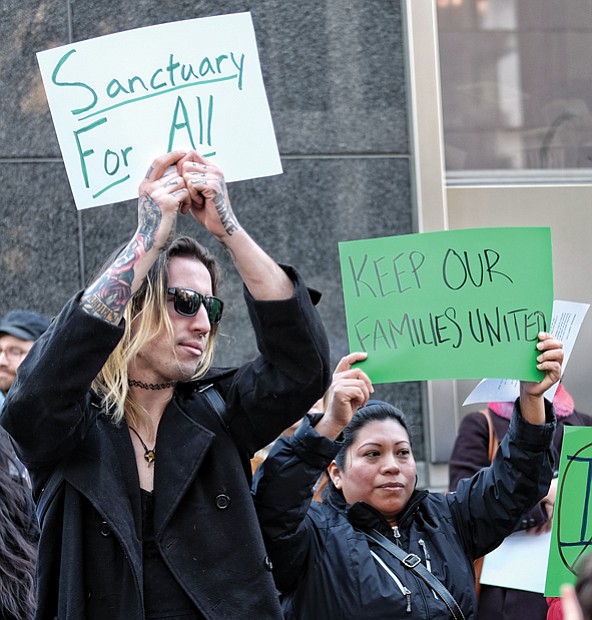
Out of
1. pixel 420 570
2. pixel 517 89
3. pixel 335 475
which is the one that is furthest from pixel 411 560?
pixel 517 89

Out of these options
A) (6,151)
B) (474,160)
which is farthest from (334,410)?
(474,160)

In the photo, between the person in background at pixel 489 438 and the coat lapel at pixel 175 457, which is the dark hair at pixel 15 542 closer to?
the coat lapel at pixel 175 457

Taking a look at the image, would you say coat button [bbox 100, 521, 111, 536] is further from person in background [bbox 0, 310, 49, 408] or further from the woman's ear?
person in background [bbox 0, 310, 49, 408]

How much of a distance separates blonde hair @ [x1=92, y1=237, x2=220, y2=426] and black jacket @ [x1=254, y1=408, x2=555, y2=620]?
0.59m

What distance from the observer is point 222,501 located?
2.59 m

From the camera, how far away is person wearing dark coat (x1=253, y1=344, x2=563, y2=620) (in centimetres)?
287

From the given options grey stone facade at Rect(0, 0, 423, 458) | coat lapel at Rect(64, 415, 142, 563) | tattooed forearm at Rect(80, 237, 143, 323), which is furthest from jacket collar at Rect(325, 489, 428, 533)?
A: grey stone facade at Rect(0, 0, 423, 458)

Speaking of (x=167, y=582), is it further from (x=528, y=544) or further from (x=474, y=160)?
(x=474, y=160)

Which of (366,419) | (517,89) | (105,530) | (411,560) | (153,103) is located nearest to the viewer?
(105,530)

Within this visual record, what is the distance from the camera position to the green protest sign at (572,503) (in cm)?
326

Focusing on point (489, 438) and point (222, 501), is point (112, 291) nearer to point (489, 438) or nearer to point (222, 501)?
point (222, 501)

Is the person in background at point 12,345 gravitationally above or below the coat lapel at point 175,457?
above

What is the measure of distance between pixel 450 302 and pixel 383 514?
72cm

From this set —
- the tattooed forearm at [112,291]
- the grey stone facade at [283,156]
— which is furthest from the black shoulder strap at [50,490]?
the grey stone facade at [283,156]
